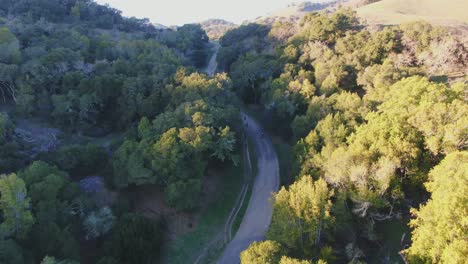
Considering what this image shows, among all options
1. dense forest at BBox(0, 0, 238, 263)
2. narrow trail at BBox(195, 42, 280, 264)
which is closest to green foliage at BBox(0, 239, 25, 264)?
dense forest at BBox(0, 0, 238, 263)

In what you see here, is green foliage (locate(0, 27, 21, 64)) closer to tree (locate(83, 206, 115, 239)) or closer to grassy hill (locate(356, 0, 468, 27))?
tree (locate(83, 206, 115, 239))

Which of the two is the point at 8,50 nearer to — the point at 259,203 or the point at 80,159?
the point at 80,159

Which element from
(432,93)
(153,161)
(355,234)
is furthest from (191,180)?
(432,93)

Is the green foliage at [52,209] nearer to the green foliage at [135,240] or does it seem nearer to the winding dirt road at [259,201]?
the green foliage at [135,240]

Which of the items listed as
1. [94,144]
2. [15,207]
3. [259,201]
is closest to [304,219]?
[259,201]

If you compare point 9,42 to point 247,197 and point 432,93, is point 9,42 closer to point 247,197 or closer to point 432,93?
point 247,197

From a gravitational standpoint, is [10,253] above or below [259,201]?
above

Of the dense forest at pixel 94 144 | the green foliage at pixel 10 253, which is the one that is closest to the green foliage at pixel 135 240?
the dense forest at pixel 94 144
